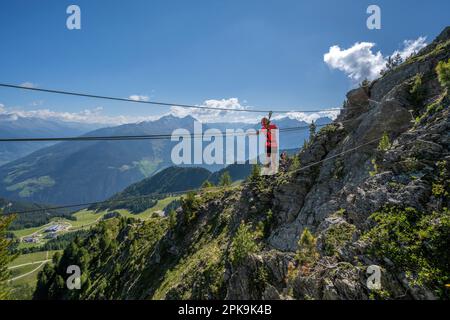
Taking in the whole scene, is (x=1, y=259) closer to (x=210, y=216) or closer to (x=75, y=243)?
(x=210, y=216)

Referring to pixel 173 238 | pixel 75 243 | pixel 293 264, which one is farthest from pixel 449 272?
pixel 75 243

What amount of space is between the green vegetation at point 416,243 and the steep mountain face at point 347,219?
0.16ft

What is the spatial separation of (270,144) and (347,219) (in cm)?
922

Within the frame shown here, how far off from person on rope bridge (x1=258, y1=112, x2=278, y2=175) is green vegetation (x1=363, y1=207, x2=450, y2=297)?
35.9 ft

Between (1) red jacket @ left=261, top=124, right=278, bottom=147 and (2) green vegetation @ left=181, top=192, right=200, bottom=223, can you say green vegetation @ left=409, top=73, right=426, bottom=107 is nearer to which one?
(1) red jacket @ left=261, top=124, right=278, bottom=147

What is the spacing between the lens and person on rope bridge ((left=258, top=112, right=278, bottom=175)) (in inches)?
908

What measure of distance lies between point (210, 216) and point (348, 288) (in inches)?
1908

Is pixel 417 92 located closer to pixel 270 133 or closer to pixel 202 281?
pixel 270 133

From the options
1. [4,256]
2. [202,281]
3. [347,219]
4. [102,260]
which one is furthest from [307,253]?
[102,260]

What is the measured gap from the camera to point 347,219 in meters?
19.6

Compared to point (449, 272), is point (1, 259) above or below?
below

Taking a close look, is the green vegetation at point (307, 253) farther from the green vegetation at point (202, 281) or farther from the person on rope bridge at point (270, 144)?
the green vegetation at point (202, 281)

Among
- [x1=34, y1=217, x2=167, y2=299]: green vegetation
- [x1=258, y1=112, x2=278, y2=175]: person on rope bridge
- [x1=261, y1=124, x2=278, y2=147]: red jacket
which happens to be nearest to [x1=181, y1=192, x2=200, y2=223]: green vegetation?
[x1=34, y1=217, x2=167, y2=299]: green vegetation
